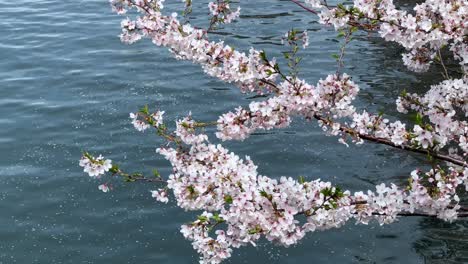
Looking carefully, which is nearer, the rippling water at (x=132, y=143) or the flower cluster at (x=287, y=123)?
the flower cluster at (x=287, y=123)

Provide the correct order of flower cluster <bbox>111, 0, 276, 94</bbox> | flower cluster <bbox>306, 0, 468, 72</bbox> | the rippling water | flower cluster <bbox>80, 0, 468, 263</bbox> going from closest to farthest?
A: 1. flower cluster <bbox>80, 0, 468, 263</bbox>
2. flower cluster <bbox>306, 0, 468, 72</bbox>
3. flower cluster <bbox>111, 0, 276, 94</bbox>
4. the rippling water

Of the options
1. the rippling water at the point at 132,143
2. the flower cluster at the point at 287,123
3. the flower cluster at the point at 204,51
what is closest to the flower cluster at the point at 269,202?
the flower cluster at the point at 287,123

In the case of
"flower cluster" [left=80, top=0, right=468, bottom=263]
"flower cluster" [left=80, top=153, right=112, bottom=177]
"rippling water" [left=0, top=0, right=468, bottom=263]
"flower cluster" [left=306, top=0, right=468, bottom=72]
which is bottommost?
"rippling water" [left=0, top=0, right=468, bottom=263]

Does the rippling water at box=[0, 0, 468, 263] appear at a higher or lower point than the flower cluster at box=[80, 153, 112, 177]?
lower

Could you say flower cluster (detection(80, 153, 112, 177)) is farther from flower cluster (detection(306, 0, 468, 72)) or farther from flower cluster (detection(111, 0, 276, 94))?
flower cluster (detection(306, 0, 468, 72))

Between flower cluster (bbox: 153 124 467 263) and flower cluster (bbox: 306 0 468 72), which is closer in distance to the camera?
flower cluster (bbox: 153 124 467 263)

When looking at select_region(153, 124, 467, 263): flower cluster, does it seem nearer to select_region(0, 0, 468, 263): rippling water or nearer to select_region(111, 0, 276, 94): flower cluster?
select_region(111, 0, 276, 94): flower cluster

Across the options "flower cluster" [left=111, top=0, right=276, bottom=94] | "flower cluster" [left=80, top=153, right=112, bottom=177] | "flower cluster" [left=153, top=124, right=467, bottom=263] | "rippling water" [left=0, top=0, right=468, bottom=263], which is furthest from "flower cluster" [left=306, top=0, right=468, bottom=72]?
"rippling water" [left=0, top=0, right=468, bottom=263]

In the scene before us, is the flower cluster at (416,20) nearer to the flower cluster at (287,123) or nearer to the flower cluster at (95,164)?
the flower cluster at (287,123)

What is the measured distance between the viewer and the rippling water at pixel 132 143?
31.3 feet

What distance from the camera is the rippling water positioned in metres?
9.54

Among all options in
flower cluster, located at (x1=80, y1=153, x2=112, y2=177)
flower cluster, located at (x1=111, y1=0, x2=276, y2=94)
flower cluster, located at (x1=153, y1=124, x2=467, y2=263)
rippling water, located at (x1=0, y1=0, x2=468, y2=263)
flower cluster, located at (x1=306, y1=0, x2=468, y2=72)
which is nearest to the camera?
flower cluster, located at (x1=153, y1=124, x2=467, y2=263)

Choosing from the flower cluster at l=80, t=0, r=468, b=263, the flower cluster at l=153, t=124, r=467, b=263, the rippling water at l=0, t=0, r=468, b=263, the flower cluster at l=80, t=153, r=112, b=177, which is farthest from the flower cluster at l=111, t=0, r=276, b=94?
the rippling water at l=0, t=0, r=468, b=263

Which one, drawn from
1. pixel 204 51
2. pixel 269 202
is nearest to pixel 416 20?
pixel 204 51
